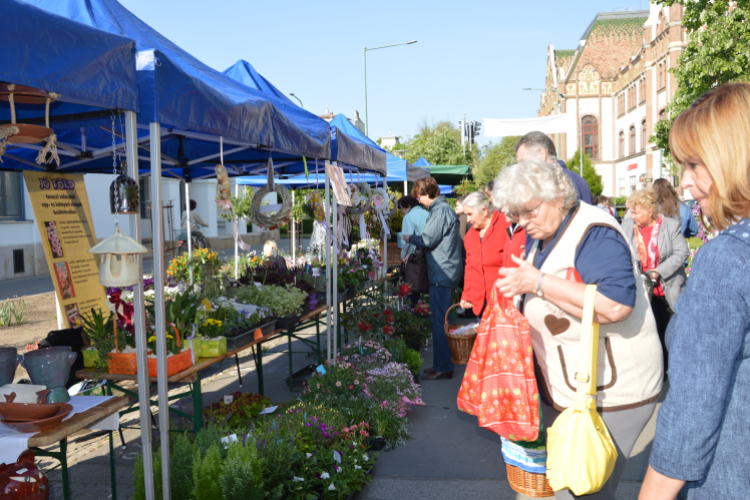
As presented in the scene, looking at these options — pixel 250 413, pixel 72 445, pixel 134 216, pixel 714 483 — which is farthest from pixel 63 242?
pixel 714 483

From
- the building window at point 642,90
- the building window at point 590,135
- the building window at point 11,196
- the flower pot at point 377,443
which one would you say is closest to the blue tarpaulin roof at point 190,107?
the flower pot at point 377,443

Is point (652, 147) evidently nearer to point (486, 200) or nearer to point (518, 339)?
point (486, 200)

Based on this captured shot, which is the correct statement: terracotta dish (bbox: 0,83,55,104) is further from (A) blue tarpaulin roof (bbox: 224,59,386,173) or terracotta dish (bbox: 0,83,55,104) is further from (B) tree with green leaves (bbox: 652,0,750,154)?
(B) tree with green leaves (bbox: 652,0,750,154)

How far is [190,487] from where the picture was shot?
270 cm

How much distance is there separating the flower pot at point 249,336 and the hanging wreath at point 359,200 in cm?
227

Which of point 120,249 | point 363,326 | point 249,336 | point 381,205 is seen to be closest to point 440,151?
point 381,205

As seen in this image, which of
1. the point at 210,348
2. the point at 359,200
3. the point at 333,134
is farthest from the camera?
the point at 359,200

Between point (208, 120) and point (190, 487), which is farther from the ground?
point (208, 120)

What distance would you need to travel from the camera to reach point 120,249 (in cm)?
234

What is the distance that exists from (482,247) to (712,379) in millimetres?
3742

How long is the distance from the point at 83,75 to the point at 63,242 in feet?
9.40

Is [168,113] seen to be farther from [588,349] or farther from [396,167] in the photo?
[396,167]

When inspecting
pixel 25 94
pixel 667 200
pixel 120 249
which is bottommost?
pixel 120 249

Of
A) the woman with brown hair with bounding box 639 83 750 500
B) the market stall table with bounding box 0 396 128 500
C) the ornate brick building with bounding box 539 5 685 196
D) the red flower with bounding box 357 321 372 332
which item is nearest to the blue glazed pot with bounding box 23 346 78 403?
the market stall table with bounding box 0 396 128 500
